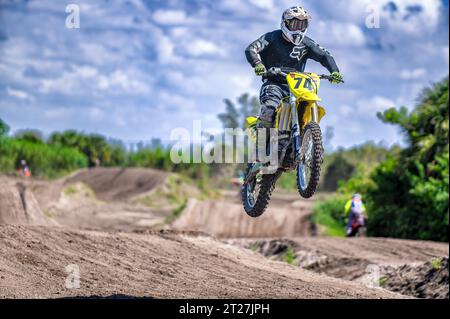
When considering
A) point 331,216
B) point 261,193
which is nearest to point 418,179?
point 331,216

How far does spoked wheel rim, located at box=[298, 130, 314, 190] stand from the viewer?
10133 millimetres

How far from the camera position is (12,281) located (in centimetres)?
1162

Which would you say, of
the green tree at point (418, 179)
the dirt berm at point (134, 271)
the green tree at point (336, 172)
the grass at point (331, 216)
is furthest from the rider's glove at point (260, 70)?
the green tree at point (336, 172)

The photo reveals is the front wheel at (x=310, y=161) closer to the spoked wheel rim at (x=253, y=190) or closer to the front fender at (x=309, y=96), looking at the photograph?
the front fender at (x=309, y=96)

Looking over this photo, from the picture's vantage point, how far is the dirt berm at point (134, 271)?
1198cm

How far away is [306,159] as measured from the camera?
1028cm

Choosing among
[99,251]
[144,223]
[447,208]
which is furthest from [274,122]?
[144,223]

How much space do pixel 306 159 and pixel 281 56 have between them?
1.56 m

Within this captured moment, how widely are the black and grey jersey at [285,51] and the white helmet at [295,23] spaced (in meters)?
0.16

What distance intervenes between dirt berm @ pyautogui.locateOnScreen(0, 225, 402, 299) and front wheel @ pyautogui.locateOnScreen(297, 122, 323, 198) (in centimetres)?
277

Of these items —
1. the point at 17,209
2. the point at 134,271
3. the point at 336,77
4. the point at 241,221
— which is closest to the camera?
the point at 336,77

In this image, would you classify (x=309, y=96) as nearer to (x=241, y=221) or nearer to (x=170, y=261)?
(x=170, y=261)

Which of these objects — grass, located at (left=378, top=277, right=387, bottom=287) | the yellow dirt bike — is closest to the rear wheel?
the yellow dirt bike

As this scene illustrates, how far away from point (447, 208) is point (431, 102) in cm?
627
